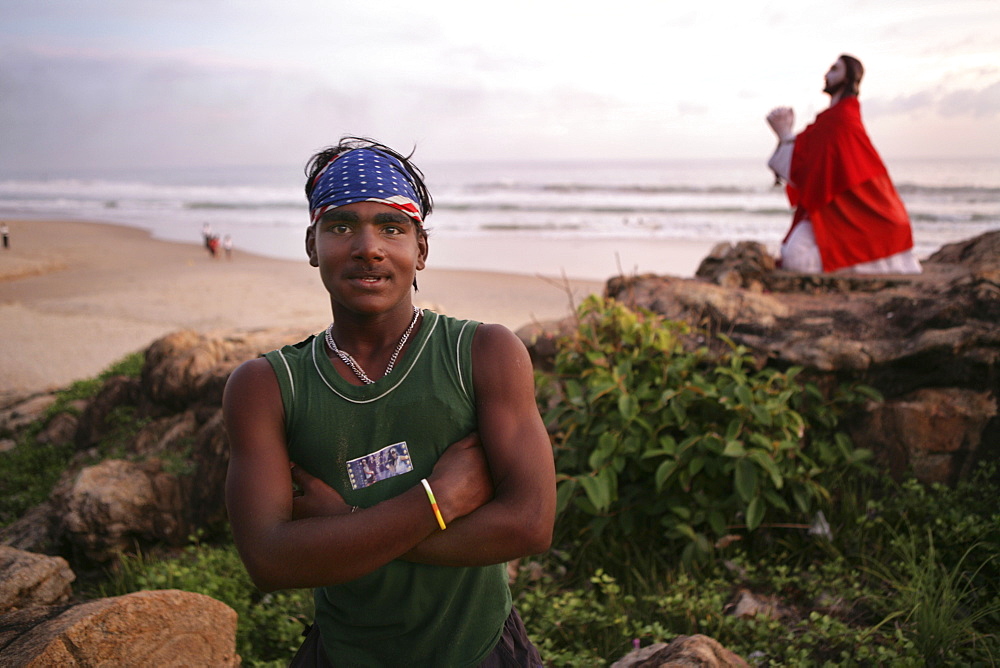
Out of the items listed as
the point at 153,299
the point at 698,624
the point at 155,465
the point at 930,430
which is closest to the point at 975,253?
the point at 930,430

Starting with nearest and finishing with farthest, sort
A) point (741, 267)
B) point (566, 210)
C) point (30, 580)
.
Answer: point (30, 580) < point (741, 267) < point (566, 210)

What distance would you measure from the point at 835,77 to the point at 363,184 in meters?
5.52

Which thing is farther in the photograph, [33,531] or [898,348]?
[33,531]

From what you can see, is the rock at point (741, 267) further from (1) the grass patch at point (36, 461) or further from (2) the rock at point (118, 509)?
(1) the grass patch at point (36, 461)

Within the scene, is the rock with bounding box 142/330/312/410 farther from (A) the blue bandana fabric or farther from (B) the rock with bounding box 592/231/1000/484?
(A) the blue bandana fabric

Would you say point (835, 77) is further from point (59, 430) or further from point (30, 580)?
point (59, 430)

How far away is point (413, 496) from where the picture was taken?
1.38m

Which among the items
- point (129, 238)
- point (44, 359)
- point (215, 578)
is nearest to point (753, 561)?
point (215, 578)

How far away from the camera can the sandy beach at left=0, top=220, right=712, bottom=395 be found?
891 cm

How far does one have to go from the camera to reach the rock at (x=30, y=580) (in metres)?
2.39

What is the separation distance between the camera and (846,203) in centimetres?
591

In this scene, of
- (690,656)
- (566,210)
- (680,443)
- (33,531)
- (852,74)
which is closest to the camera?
(690,656)

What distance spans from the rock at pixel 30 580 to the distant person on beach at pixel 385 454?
4.65ft

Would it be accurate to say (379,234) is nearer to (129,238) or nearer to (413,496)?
(413,496)
